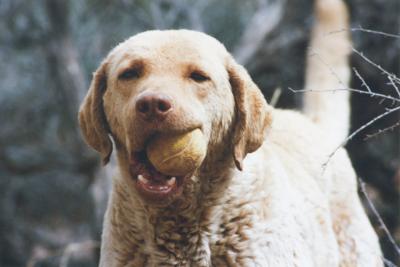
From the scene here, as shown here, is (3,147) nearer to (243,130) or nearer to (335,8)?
(335,8)

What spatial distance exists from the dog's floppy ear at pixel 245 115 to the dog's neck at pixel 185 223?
0.50 ft

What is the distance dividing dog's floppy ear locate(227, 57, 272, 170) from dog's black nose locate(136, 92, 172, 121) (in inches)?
27.3

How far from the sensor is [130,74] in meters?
4.29

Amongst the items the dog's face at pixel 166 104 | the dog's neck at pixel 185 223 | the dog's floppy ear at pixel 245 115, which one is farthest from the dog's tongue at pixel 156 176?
the dog's floppy ear at pixel 245 115

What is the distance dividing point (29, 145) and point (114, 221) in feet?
32.4

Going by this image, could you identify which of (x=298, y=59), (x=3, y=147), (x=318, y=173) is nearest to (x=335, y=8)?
(x=318, y=173)

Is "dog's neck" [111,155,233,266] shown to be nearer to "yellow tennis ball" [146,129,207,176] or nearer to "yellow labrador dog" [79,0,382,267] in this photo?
"yellow labrador dog" [79,0,382,267]

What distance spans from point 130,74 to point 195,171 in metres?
0.62

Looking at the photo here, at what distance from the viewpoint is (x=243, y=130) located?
4.46m

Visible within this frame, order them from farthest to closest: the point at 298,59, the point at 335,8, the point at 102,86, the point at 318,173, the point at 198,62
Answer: the point at 298,59 < the point at 335,8 < the point at 318,173 < the point at 102,86 < the point at 198,62

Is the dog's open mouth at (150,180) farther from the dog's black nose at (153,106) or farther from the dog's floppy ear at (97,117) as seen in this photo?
the dog's floppy ear at (97,117)

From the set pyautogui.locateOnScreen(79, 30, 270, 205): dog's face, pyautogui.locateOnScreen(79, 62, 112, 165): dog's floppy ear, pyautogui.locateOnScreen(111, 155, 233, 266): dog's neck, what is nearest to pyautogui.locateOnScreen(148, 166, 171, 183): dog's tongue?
pyautogui.locateOnScreen(79, 30, 270, 205): dog's face

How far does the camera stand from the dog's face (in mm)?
3973

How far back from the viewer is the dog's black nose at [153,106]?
3.85m
